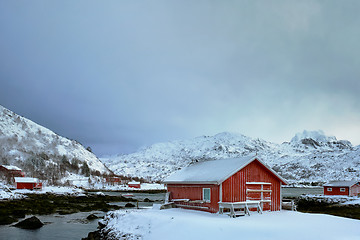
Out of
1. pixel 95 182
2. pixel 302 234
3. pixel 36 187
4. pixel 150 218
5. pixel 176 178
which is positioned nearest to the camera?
pixel 302 234

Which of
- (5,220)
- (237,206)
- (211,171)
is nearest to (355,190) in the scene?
(211,171)

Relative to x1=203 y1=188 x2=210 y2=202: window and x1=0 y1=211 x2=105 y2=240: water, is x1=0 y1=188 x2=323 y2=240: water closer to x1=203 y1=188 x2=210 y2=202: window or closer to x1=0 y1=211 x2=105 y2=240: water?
x1=0 y1=211 x2=105 y2=240: water

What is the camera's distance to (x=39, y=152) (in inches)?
6147

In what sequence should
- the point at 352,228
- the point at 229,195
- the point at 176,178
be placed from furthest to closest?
the point at 176,178
the point at 229,195
the point at 352,228

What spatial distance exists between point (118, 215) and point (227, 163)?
10131 mm

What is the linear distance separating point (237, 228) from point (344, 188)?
49709 millimetres

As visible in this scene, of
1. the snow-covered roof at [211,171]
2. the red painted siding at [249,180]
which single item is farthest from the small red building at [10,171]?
the red painted siding at [249,180]

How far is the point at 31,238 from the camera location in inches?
975

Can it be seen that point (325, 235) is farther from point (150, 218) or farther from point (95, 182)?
point (95, 182)

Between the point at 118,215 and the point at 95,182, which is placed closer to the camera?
the point at 118,215

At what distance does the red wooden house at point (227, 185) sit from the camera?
24250 mm

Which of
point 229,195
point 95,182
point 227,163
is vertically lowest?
point 95,182

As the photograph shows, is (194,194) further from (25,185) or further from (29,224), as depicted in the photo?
(25,185)

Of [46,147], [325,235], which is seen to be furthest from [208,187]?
[46,147]
